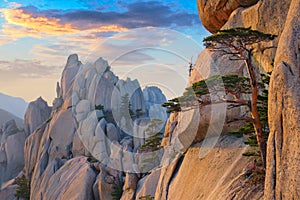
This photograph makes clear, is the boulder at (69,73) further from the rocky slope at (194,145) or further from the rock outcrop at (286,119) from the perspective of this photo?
the rock outcrop at (286,119)

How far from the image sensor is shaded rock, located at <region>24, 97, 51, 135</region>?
54.6 meters

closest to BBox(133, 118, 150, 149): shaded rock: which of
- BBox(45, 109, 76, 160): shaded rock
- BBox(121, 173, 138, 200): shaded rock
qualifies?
BBox(121, 173, 138, 200): shaded rock

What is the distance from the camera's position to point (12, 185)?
1793 inches

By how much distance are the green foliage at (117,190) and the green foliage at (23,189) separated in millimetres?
18210

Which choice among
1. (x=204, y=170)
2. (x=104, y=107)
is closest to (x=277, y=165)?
(x=204, y=170)

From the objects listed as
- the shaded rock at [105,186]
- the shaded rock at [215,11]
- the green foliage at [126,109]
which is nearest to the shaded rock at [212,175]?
the shaded rock at [215,11]

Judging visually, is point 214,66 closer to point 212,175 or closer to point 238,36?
point 212,175

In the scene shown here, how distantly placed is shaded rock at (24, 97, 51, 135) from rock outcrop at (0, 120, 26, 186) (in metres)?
1.99

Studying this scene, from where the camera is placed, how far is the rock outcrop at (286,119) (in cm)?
772

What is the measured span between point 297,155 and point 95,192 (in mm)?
25540

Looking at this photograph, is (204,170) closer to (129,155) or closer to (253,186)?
(253,186)

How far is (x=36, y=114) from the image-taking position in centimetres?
5525

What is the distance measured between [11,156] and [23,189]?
11.1 m

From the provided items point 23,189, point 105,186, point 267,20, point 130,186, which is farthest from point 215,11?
point 23,189
